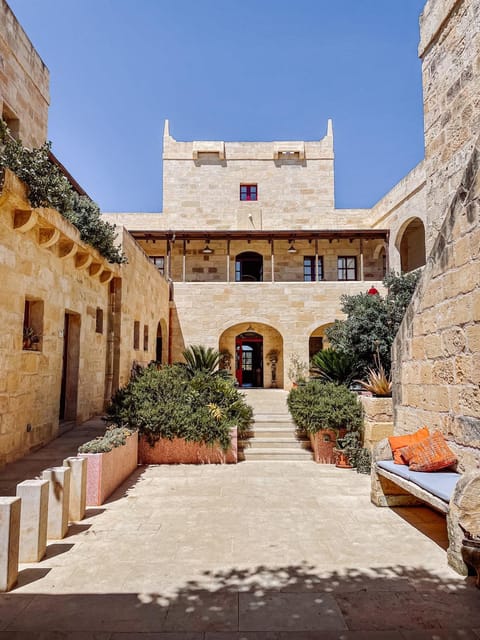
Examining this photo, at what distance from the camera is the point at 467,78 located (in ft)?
16.3

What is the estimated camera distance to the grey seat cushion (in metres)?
3.38

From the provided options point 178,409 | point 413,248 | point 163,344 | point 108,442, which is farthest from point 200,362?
point 413,248

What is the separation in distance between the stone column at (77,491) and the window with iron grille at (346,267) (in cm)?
1544

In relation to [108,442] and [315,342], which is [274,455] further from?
[315,342]

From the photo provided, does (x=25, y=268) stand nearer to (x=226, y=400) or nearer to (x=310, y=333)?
(x=226, y=400)

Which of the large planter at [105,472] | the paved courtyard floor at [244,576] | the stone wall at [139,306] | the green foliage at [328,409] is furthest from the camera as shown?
the stone wall at [139,306]

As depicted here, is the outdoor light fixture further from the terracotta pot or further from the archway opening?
the terracotta pot

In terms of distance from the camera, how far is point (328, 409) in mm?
6883

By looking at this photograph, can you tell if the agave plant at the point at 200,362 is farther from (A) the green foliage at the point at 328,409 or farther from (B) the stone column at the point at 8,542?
(B) the stone column at the point at 8,542

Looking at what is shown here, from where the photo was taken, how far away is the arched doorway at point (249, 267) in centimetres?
1875

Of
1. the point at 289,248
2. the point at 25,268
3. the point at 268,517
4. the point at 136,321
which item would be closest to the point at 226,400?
the point at 268,517

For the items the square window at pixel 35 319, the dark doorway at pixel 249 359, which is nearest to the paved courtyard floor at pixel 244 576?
the square window at pixel 35 319

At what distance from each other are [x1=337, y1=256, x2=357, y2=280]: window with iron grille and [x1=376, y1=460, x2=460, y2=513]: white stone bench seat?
14586 mm

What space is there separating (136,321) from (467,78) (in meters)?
8.50
